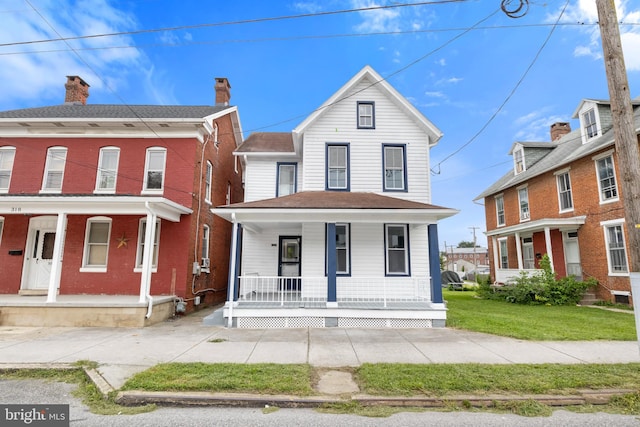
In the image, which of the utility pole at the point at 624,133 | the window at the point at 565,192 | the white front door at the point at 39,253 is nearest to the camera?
the utility pole at the point at 624,133

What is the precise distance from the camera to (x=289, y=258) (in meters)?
12.1

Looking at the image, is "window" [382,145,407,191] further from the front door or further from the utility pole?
the utility pole

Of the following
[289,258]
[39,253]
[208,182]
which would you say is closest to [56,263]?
[39,253]

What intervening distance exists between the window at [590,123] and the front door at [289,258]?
14.8 metres

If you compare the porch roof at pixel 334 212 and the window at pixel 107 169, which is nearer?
the porch roof at pixel 334 212

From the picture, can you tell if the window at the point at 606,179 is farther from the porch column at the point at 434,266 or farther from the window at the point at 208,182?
the window at the point at 208,182

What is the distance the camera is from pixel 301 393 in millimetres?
4145

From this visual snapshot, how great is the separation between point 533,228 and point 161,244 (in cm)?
1705

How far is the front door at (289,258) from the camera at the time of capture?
39.1ft

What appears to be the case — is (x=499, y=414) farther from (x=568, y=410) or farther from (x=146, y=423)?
(x=146, y=423)

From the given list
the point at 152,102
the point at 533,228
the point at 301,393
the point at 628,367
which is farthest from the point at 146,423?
the point at 533,228

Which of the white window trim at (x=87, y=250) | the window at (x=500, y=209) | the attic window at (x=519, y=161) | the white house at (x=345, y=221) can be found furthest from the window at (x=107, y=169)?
the window at (x=500, y=209)

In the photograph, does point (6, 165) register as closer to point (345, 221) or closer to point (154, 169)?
A: point (154, 169)

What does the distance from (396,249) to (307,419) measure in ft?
25.7
